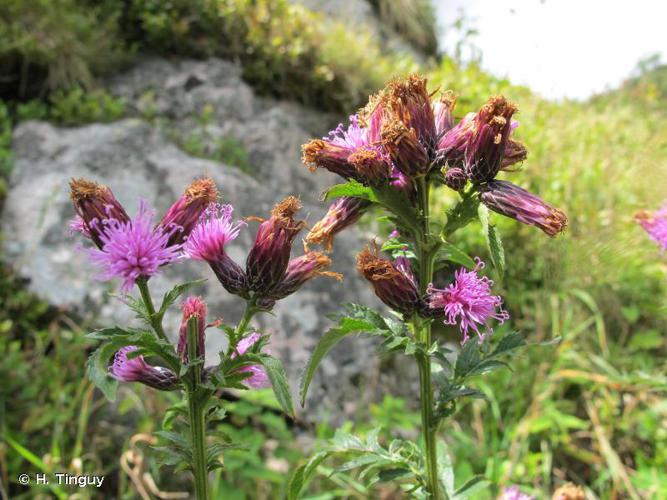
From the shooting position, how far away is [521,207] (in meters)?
0.96

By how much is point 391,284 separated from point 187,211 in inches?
14.6

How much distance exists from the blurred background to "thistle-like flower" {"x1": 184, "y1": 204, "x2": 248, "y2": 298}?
703mm

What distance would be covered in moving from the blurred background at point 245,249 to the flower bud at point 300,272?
68cm

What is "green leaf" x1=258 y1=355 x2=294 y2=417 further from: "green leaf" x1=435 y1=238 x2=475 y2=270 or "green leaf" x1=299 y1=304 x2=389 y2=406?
"green leaf" x1=435 y1=238 x2=475 y2=270

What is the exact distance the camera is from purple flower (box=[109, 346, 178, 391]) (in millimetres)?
992

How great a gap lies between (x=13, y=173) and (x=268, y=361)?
10.3 feet

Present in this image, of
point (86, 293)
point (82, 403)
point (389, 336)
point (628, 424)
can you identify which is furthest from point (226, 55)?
point (389, 336)

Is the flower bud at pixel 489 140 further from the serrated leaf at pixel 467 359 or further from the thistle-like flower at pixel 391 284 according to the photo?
the serrated leaf at pixel 467 359

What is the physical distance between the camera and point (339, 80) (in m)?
4.85

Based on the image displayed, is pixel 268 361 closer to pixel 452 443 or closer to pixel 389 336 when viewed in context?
pixel 389 336

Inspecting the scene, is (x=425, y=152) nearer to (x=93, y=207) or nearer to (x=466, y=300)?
(x=466, y=300)

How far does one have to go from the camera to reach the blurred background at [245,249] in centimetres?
241

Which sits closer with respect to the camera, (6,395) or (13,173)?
(6,395)

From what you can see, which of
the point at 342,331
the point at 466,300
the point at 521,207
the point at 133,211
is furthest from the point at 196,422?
the point at 133,211
